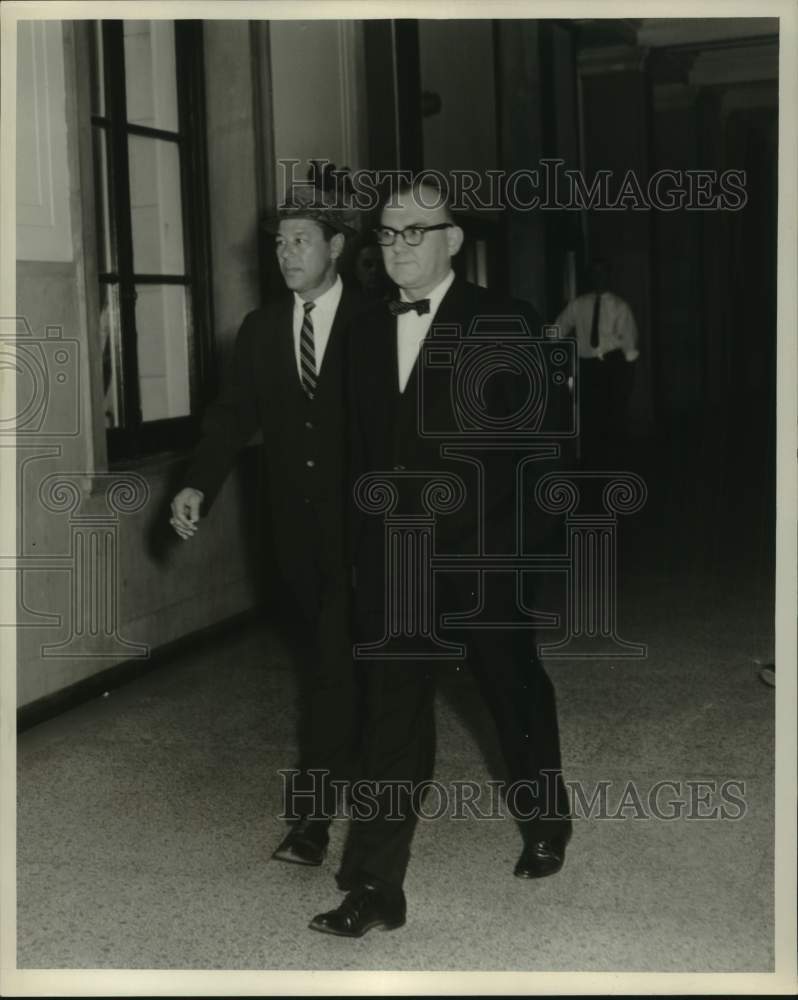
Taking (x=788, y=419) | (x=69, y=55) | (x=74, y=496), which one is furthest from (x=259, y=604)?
(x=788, y=419)

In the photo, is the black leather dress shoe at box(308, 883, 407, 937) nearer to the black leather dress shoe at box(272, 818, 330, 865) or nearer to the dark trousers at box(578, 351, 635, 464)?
the black leather dress shoe at box(272, 818, 330, 865)

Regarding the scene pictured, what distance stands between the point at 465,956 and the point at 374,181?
2.63 m

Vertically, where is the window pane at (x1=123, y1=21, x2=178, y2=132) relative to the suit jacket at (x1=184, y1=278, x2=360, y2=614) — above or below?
above

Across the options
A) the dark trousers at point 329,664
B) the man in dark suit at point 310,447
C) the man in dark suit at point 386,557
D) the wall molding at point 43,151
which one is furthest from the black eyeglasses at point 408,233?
the wall molding at point 43,151

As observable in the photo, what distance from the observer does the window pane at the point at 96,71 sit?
479 cm

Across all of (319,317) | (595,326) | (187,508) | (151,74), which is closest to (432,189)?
(319,317)

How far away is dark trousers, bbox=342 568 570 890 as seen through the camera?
3.07 metres

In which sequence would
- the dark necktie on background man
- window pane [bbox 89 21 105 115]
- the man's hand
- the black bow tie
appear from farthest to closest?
window pane [bbox 89 21 105 115] < the dark necktie on background man < the man's hand < the black bow tie

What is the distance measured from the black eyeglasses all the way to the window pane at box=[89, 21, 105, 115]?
83.9 inches

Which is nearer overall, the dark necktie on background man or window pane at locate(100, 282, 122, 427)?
the dark necktie on background man

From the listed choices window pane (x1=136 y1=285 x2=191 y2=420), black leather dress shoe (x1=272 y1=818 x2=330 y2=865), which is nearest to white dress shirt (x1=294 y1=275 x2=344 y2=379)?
black leather dress shoe (x1=272 y1=818 x2=330 y2=865)

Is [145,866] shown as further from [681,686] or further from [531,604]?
[681,686]

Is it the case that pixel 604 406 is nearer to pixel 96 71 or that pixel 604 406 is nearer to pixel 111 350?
pixel 111 350

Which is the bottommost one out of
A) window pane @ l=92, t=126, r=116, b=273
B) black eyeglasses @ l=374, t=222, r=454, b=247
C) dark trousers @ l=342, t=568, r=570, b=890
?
dark trousers @ l=342, t=568, r=570, b=890
